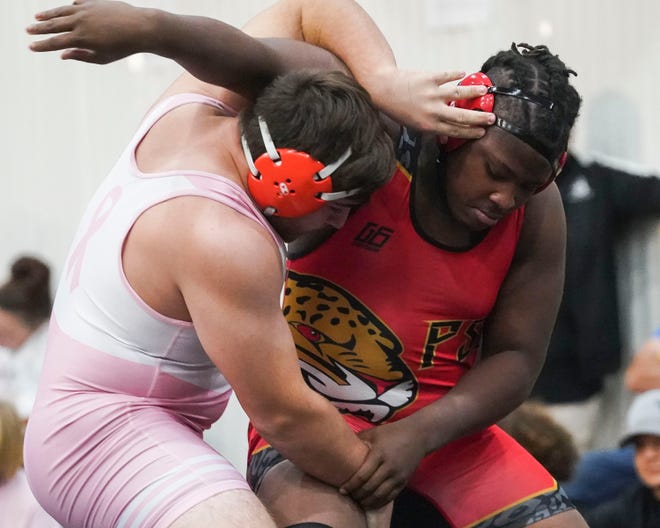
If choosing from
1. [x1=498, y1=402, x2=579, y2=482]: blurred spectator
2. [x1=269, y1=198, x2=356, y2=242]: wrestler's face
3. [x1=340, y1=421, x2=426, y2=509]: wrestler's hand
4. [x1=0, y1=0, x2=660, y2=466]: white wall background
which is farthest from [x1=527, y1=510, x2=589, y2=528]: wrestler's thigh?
[x1=0, y1=0, x2=660, y2=466]: white wall background

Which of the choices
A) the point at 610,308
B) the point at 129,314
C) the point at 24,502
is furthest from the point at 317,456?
the point at 610,308

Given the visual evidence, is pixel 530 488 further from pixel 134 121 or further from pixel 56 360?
pixel 134 121

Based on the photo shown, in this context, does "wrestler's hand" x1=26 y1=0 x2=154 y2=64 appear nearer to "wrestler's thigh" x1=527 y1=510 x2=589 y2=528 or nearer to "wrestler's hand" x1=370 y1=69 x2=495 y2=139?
"wrestler's hand" x1=370 y1=69 x2=495 y2=139

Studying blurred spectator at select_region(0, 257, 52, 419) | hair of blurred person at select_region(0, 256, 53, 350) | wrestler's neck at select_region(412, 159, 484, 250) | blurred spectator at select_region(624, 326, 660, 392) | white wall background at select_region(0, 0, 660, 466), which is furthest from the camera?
hair of blurred person at select_region(0, 256, 53, 350)

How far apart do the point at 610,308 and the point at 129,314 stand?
114 inches

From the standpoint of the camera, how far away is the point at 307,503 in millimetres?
2365

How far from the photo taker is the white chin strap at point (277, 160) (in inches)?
87.5

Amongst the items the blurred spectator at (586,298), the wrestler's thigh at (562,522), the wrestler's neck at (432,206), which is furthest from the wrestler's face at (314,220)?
the blurred spectator at (586,298)

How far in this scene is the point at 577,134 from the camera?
5.02 metres

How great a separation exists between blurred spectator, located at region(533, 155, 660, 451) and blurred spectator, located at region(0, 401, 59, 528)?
6.38ft

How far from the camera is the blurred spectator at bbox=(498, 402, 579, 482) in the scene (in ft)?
11.9

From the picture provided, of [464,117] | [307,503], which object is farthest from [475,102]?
[307,503]

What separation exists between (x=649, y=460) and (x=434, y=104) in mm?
1634

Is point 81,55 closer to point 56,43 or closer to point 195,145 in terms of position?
point 56,43
